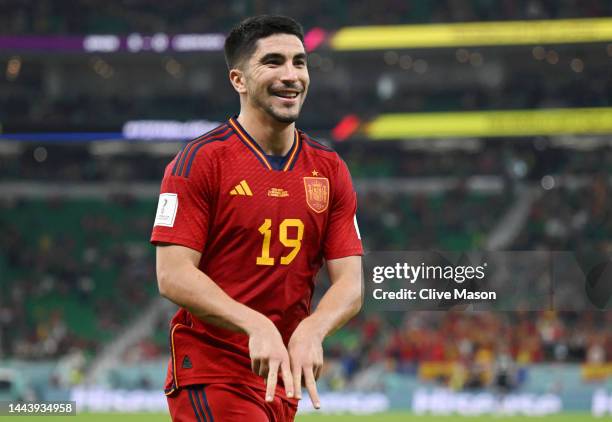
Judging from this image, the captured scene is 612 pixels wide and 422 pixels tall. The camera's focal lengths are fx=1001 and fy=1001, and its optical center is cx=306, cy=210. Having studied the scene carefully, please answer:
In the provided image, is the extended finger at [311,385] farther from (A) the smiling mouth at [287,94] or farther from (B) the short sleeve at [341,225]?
(A) the smiling mouth at [287,94]

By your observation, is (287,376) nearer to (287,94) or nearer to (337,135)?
(287,94)

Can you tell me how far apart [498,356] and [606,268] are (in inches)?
342

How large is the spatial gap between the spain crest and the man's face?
27cm

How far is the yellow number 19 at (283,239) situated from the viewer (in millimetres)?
3783

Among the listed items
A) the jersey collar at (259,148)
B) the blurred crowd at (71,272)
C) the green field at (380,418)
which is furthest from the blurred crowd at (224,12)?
the jersey collar at (259,148)

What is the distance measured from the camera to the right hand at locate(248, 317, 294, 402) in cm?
332

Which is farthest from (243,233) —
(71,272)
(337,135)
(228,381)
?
(71,272)

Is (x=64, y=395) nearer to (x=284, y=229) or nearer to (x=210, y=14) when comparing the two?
(x=210, y=14)

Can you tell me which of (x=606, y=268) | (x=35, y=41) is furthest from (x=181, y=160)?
(x=35, y=41)

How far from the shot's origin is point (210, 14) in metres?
29.8

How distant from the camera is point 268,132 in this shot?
389 cm

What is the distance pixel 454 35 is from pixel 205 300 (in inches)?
967

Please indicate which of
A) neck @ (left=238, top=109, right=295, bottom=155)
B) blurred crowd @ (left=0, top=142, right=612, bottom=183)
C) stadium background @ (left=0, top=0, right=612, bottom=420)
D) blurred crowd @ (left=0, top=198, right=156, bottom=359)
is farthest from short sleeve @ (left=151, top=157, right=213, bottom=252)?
blurred crowd @ (left=0, top=142, right=612, bottom=183)

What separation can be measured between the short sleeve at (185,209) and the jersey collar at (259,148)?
0.22 metres
